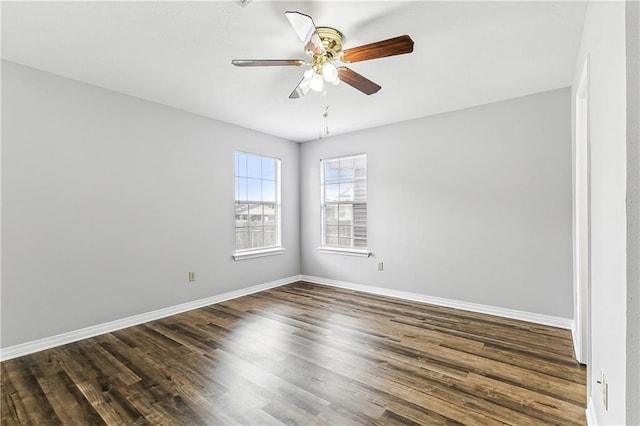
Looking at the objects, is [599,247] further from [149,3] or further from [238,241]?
[238,241]

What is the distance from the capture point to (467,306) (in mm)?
3799

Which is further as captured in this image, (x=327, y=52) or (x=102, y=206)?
(x=102, y=206)

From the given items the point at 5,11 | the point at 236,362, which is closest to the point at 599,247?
the point at 236,362

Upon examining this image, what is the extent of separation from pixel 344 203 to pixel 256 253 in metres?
1.68

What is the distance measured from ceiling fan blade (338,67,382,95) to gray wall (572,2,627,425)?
1383 mm

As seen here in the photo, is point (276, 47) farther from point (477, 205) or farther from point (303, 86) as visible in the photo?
point (477, 205)

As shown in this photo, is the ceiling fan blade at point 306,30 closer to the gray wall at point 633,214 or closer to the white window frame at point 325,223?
the gray wall at point 633,214

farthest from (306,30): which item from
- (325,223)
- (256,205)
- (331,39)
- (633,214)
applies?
(325,223)

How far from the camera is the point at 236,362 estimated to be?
249cm

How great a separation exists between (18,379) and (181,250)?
6.01 feet

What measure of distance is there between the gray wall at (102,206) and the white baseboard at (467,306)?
1879mm

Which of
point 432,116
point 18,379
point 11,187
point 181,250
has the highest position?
point 432,116

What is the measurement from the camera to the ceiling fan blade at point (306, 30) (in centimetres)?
167

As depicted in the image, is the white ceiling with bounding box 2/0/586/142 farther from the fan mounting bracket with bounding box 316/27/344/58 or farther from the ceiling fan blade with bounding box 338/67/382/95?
the ceiling fan blade with bounding box 338/67/382/95
